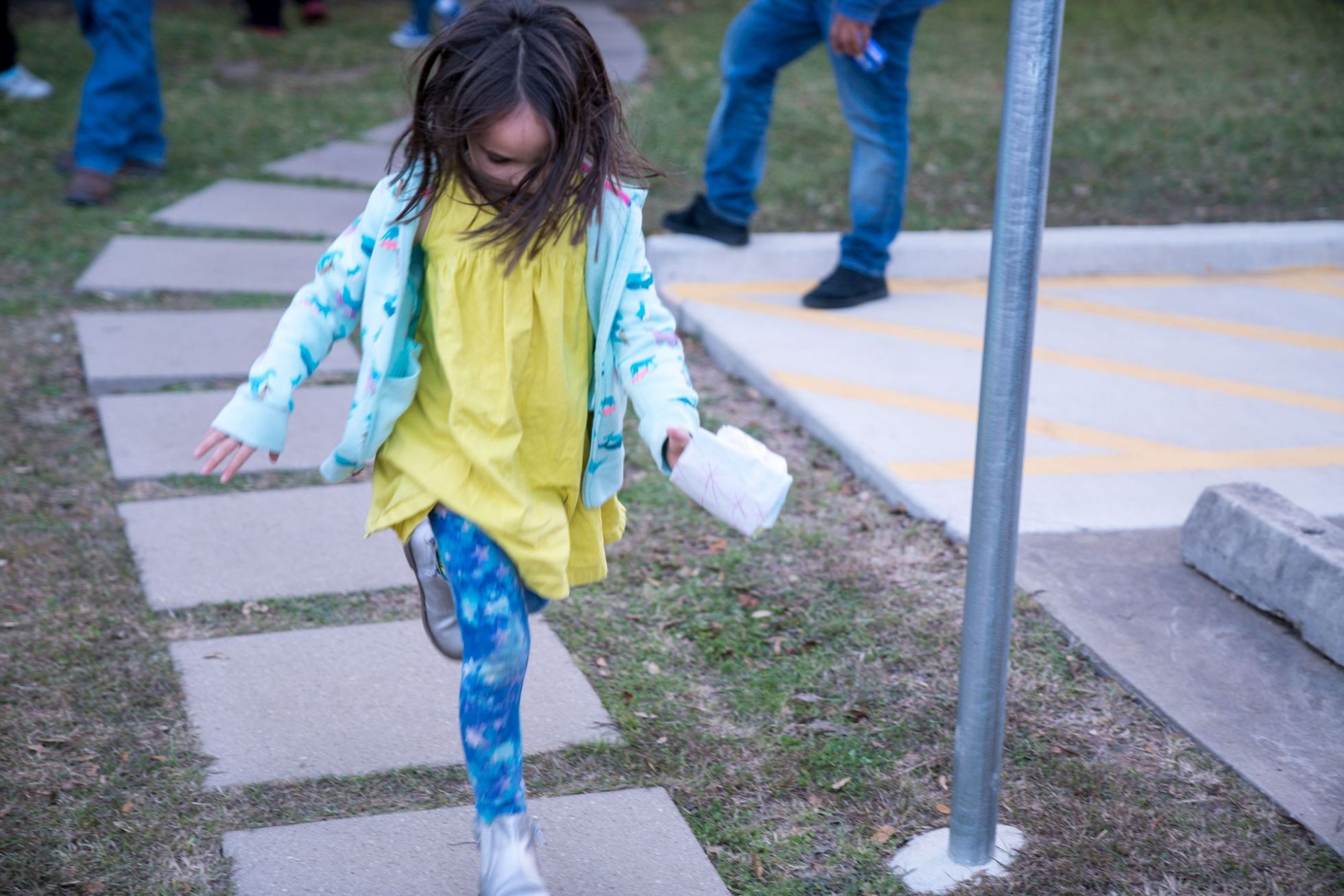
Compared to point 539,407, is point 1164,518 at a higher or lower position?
lower

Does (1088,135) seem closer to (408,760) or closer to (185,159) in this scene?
(185,159)

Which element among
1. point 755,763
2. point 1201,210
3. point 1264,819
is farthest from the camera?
point 1201,210

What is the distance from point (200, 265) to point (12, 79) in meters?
3.42

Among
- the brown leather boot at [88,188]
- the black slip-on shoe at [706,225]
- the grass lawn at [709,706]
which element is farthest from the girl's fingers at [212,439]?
the brown leather boot at [88,188]

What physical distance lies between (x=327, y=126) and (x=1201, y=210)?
4465 millimetres

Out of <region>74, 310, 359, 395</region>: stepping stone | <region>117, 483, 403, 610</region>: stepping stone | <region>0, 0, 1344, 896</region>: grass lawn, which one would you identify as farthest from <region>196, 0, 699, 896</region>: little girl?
<region>74, 310, 359, 395</region>: stepping stone

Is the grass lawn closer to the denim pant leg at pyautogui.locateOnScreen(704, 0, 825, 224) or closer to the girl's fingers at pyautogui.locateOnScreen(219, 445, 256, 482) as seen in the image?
the girl's fingers at pyautogui.locateOnScreen(219, 445, 256, 482)

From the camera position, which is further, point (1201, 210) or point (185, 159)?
point (185, 159)

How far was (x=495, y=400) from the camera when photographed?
1.95 m

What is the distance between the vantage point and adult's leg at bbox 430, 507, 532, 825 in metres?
1.98

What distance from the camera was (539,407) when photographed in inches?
79.4

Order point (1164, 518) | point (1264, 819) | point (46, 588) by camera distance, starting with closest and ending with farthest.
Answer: point (1264, 819) < point (46, 588) < point (1164, 518)

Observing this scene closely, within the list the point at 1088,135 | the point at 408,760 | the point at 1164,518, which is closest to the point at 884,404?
the point at 1164,518

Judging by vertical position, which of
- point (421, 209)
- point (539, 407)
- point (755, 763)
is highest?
point (421, 209)
